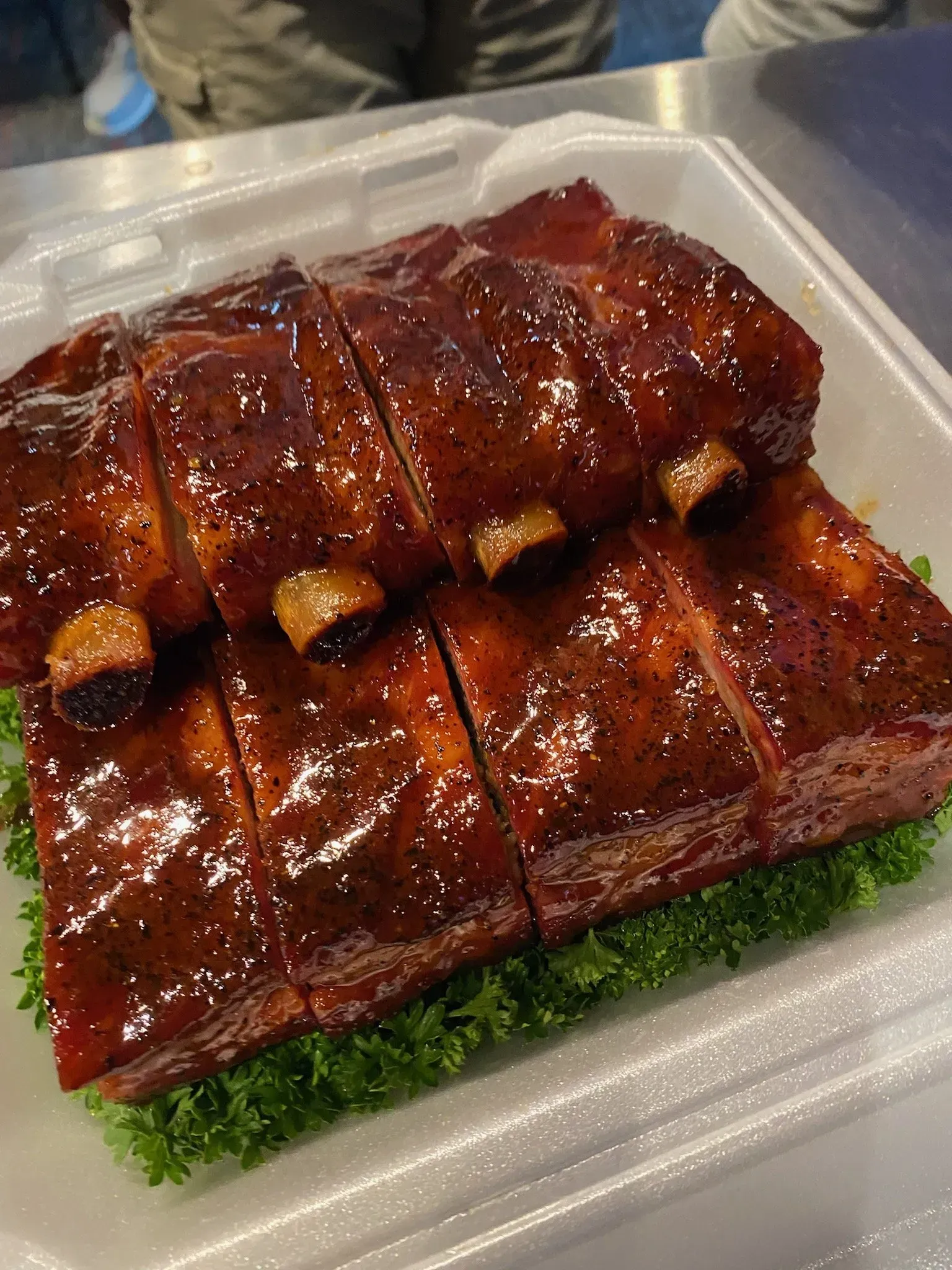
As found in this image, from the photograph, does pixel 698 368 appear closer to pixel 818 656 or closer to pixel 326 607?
pixel 818 656

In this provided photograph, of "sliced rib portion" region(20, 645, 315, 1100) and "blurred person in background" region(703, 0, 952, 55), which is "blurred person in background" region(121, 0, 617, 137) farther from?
"sliced rib portion" region(20, 645, 315, 1100)

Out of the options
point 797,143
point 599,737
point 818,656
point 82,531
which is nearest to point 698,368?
Result: point 818,656

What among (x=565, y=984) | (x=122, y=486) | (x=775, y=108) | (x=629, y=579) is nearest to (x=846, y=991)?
(x=565, y=984)

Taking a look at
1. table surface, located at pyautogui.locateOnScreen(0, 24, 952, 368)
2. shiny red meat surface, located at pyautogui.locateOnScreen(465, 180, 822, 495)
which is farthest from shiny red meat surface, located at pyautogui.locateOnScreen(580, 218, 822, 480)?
table surface, located at pyautogui.locateOnScreen(0, 24, 952, 368)

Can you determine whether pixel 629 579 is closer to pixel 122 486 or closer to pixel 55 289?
pixel 122 486

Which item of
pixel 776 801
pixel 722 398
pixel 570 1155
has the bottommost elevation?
pixel 570 1155

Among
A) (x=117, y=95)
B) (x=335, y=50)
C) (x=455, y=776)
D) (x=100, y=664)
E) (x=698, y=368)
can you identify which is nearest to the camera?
(x=100, y=664)
